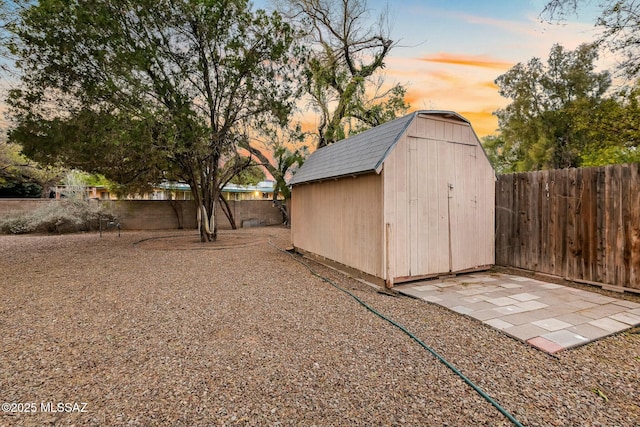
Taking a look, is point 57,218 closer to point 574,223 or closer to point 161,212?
point 161,212

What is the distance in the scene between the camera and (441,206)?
16.7 feet

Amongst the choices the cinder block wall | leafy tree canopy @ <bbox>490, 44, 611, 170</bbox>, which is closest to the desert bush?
the cinder block wall

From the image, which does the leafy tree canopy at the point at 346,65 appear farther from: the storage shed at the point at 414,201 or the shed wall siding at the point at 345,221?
the storage shed at the point at 414,201

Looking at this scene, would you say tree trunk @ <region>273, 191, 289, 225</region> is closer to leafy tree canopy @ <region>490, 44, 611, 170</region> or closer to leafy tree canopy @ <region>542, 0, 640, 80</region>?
leafy tree canopy @ <region>542, 0, 640, 80</region>

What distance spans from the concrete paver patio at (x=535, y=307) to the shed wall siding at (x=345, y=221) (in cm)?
84

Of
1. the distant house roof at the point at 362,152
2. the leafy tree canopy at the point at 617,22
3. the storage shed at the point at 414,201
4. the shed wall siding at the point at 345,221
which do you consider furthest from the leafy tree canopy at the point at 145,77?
the leafy tree canopy at the point at 617,22

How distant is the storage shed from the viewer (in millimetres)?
4668

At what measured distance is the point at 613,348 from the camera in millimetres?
2619

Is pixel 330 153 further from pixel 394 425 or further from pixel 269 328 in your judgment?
pixel 394 425

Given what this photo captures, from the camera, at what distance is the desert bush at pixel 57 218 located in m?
11.9

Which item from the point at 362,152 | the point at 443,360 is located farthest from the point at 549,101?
the point at 443,360

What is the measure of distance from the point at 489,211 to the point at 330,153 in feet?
12.1

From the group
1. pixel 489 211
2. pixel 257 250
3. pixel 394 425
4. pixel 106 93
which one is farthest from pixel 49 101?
pixel 489 211

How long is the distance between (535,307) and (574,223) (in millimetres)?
2071
